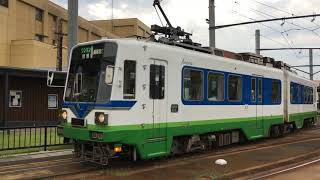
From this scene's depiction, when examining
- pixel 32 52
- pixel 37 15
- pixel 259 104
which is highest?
pixel 37 15

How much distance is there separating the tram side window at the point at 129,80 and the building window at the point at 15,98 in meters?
20.2

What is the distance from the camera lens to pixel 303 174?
11859mm

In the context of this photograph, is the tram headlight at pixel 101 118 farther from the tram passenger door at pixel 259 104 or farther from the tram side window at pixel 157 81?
the tram passenger door at pixel 259 104

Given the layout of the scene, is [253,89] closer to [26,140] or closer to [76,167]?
[76,167]

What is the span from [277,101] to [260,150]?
4.45m

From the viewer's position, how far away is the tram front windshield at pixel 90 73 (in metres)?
11.5

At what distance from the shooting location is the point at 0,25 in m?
66.8

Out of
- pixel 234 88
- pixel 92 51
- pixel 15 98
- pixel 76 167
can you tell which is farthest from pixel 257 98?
pixel 15 98

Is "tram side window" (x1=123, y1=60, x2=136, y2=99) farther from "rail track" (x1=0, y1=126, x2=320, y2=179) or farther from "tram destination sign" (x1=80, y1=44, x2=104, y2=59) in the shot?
"rail track" (x1=0, y1=126, x2=320, y2=179)

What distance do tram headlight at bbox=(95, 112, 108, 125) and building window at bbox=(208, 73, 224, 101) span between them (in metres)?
4.56

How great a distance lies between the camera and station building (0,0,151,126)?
29642 millimetres

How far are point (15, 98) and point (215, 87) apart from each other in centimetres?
1858

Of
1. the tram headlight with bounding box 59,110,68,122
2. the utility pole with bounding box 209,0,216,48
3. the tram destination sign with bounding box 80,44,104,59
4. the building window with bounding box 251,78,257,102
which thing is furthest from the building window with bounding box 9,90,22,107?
the tram destination sign with bounding box 80,44,104,59

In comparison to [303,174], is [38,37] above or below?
above
